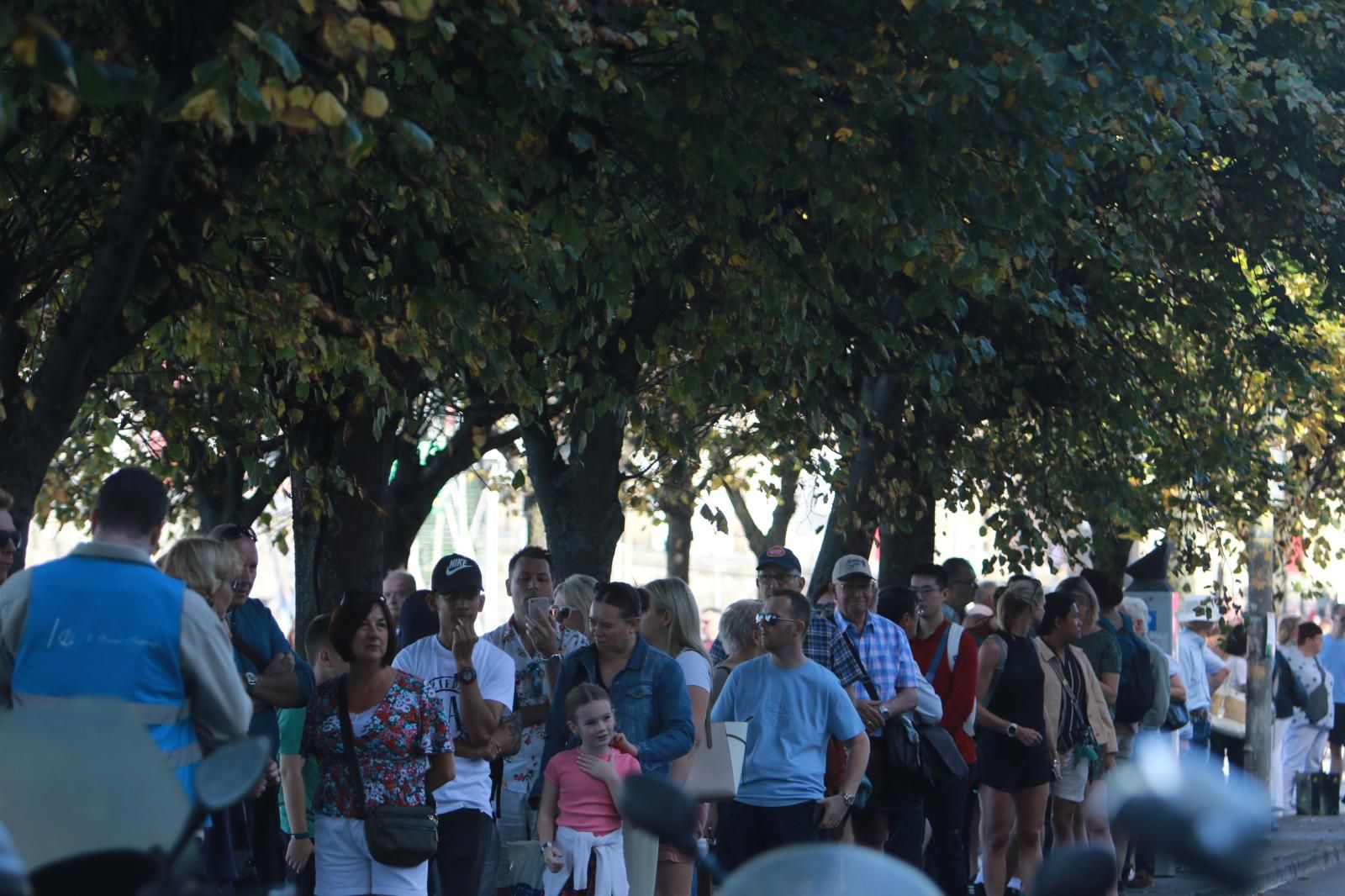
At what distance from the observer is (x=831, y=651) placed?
992 centimetres

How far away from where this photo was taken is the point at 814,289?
36.1 ft

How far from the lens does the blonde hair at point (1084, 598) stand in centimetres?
1210

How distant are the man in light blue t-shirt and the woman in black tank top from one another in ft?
8.92

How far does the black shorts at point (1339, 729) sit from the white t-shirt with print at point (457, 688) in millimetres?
16304

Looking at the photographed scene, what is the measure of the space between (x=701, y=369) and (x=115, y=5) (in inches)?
161

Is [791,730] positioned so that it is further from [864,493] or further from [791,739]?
[864,493]

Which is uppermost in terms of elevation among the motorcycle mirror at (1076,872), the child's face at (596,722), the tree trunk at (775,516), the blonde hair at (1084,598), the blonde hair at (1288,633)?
the tree trunk at (775,516)

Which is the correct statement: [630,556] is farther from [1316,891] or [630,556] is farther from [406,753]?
[406,753]

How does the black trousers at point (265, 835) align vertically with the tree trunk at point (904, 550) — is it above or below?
below

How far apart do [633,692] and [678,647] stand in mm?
849

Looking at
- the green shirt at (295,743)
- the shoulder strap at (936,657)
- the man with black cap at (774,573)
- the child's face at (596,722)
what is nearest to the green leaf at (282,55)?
the child's face at (596,722)

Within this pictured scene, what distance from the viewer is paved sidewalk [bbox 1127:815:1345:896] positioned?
1356 centimetres

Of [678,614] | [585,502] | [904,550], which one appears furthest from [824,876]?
[904,550]

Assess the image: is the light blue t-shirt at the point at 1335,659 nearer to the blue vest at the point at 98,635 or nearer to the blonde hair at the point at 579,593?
the blonde hair at the point at 579,593
